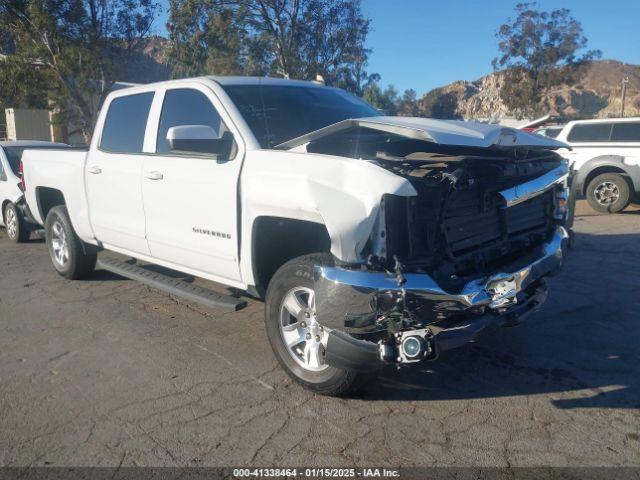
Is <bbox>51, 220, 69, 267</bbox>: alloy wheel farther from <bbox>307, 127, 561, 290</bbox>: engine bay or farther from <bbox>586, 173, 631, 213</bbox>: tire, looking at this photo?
<bbox>586, 173, 631, 213</bbox>: tire

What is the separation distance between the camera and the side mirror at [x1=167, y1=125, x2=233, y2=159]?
3.94 meters

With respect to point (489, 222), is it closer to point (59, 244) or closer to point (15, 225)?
point (59, 244)

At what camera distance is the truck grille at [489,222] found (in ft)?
11.4

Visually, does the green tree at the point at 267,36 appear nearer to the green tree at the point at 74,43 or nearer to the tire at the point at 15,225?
the green tree at the point at 74,43

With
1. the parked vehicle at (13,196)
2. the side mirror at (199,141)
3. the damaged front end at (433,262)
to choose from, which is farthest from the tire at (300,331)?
the parked vehicle at (13,196)

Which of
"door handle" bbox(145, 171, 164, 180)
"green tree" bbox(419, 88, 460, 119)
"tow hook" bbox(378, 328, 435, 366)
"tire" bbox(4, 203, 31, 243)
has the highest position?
"green tree" bbox(419, 88, 460, 119)

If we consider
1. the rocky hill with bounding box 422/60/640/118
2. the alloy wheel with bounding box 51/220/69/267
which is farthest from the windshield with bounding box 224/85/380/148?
the rocky hill with bounding box 422/60/640/118

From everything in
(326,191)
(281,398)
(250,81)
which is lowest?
(281,398)

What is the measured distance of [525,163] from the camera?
3811mm

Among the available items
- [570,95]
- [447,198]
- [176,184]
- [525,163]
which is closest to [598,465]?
[447,198]

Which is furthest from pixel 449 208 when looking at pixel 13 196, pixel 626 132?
pixel 626 132

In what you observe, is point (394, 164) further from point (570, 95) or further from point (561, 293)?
point (570, 95)

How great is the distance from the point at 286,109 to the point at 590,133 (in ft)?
30.1

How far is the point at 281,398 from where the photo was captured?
12.0ft
